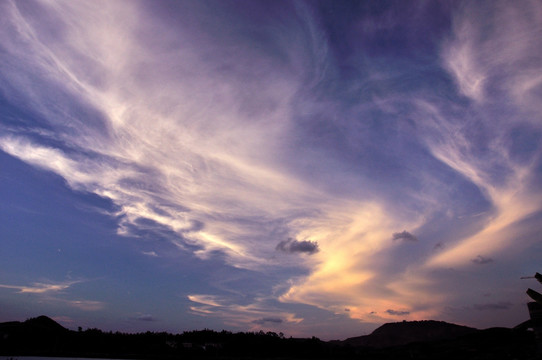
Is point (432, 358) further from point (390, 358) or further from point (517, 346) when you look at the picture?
point (390, 358)

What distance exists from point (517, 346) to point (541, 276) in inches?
425

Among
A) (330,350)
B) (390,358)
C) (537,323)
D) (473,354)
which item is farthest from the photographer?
(330,350)

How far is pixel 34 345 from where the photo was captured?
12194 centimetres

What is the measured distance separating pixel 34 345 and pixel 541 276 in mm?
153111

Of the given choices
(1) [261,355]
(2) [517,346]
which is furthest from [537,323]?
(1) [261,355]

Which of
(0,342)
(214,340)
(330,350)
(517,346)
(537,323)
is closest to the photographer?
(537,323)

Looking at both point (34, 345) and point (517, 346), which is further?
point (34, 345)

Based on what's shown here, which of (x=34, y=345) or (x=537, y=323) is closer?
(x=537, y=323)

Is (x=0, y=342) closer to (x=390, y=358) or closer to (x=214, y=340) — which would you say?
(x=214, y=340)

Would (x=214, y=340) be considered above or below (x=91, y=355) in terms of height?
above

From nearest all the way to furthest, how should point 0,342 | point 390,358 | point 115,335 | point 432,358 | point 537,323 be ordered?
point 537,323
point 432,358
point 390,358
point 0,342
point 115,335

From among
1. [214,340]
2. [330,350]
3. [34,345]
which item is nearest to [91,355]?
[34,345]

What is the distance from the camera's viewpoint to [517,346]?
27312 mm

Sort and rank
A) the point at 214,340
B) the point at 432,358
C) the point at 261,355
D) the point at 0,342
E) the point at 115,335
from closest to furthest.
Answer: the point at 432,358, the point at 0,342, the point at 261,355, the point at 115,335, the point at 214,340
